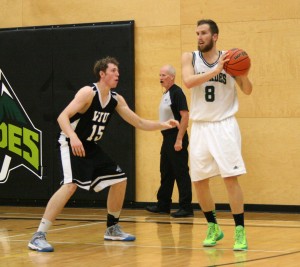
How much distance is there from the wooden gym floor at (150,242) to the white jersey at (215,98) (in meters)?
1.23

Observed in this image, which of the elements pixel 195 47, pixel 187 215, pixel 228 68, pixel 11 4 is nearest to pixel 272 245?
pixel 228 68

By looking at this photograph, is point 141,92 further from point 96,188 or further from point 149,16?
point 96,188

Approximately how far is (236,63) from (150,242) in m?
2.01

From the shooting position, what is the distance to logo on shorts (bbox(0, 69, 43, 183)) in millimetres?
12094

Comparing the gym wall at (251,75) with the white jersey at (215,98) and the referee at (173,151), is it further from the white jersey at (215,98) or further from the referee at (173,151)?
the white jersey at (215,98)

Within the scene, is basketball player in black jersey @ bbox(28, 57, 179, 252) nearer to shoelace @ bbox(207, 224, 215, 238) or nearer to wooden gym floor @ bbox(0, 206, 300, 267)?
wooden gym floor @ bbox(0, 206, 300, 267)

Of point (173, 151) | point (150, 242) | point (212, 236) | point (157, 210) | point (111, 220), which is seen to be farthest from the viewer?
point (157, 210)

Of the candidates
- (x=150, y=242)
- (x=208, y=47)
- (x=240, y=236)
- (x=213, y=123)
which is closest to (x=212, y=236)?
(x=240, y=236)

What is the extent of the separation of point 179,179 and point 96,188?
280cm

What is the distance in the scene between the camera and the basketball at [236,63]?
709cm

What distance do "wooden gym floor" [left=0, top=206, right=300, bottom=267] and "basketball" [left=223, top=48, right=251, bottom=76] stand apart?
161 cm

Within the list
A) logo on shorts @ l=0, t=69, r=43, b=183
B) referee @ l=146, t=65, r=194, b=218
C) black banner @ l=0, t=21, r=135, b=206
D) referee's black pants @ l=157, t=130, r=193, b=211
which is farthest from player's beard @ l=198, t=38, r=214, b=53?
logo on shorts @ l=0, t=69, r=43, b=183

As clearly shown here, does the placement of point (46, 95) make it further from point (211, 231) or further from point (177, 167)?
point (211, 231)

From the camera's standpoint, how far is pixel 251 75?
10844mm
